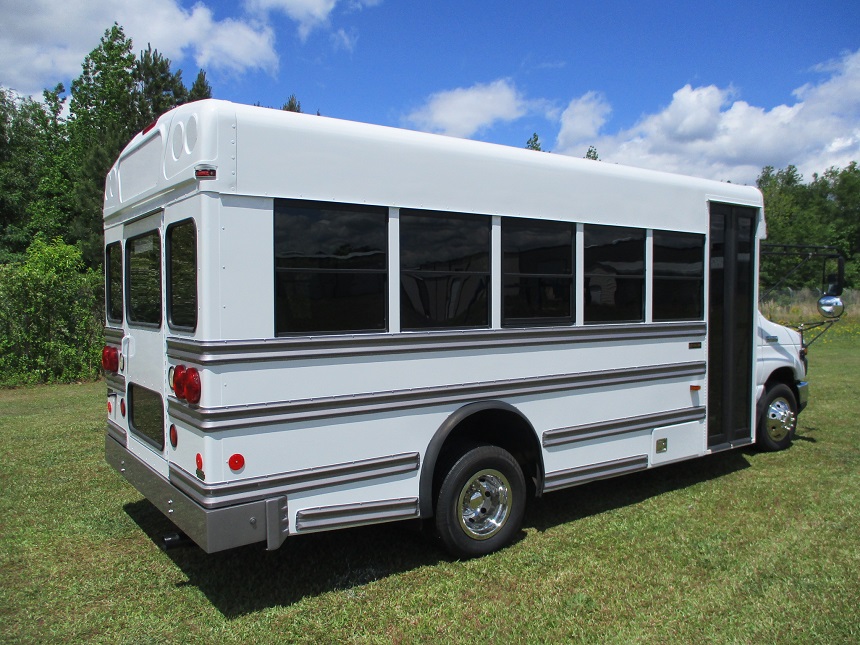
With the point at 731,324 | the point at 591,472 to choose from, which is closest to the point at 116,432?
the point at 591,472

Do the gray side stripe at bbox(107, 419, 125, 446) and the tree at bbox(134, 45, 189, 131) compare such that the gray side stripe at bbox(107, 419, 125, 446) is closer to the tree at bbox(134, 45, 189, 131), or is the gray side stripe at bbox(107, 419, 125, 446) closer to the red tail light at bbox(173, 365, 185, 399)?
the red tail light at bbox(173, 365, 185, 399)

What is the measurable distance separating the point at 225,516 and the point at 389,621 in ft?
3.31

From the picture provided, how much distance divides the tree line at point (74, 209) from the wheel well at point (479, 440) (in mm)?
5016

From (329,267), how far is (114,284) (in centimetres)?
222

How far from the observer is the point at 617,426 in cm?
485

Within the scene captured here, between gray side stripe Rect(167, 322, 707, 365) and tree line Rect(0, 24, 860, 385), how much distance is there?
14.3ft

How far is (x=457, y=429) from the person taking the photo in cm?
426

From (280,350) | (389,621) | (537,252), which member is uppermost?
(537,252)

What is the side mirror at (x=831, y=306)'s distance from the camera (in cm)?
639

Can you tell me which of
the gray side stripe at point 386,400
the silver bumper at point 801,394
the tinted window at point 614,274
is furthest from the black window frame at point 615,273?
the silver bumper at point 801,394

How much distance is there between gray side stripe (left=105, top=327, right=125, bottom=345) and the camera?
180 inches

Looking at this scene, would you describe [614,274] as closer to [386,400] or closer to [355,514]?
[386,400]

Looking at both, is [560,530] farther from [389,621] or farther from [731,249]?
[731,249]

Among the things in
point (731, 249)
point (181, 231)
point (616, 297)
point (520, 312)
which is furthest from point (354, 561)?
point (731, 249)
